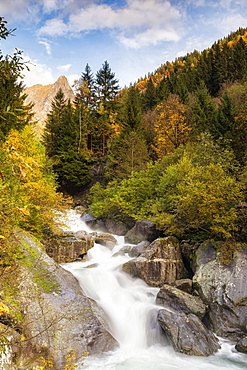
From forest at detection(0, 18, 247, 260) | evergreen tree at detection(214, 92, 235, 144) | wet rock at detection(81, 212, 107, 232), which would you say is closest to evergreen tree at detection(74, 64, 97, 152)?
forest at detection(0, 18, 247, 260)

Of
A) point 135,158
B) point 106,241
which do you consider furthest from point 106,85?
point 106,241

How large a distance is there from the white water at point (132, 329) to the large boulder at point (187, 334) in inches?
8.2

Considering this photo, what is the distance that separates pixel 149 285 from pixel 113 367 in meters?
4.50

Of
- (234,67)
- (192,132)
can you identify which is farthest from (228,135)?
→ (234,67)

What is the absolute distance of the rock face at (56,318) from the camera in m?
6.62

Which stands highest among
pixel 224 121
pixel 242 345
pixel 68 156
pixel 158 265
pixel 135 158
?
pixel 224 121

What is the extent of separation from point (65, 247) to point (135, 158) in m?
A: 13.4

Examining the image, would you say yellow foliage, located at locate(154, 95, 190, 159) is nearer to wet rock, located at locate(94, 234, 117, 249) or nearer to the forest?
the forest

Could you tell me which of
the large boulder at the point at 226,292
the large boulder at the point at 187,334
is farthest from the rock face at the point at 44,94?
the large boulder at the point at 187,334

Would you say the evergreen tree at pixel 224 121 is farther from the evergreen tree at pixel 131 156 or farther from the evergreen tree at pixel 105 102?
the evergreen tree at pixel 105 102

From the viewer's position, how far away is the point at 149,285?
1123 centimetres

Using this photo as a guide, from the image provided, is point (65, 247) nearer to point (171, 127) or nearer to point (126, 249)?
point (126, 249)

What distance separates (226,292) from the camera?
9.45 metres

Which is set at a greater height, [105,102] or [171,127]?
[105,102]
